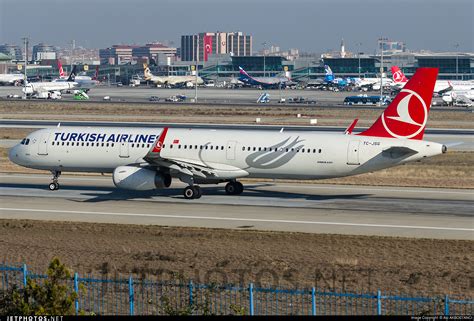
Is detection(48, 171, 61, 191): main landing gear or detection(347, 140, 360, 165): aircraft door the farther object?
detection(48, 171, 61, 191): main landing gear

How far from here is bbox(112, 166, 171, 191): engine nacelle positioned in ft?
164

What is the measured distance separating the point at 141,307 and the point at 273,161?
24657 millimetres

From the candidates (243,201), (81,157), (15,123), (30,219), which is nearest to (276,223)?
(243,201)

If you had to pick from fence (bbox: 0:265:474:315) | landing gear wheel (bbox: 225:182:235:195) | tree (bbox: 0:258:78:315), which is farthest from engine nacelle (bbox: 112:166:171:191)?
tree (bbox: 0:258:78:315)

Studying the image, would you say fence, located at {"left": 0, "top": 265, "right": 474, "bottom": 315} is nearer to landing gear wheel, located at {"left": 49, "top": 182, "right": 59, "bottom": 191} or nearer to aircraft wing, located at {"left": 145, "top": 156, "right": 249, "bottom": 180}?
aircraft wing, located at {"left": 145, "top": 156, "right": 249, "bottom": 180}

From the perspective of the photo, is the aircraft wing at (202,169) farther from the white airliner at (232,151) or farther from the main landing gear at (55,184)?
the main landing gear at (55,184)

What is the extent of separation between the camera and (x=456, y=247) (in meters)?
36.8

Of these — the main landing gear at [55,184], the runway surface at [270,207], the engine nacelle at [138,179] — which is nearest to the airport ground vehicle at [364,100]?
the runway surface at [270,207]

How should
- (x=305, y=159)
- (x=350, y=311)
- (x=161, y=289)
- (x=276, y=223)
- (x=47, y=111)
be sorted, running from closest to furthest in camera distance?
1. (x=350, y=311)
2. (x=161, y=289)
3. (x=276, y=223)
4. (x=305, y=159)
5. (x=47, y=111)

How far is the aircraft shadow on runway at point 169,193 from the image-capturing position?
Answer: 51844mm

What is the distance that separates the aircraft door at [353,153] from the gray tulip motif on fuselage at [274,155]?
295 cm

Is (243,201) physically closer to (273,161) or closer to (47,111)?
(273,161)

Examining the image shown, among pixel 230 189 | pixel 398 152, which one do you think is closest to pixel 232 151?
pixel 230 189

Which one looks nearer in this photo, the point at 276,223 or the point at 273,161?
the point at 276,223
